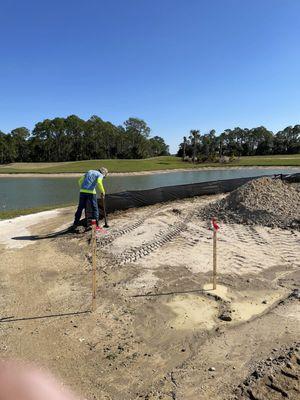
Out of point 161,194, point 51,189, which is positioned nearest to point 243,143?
point 51,189

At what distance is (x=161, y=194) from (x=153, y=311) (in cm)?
1076

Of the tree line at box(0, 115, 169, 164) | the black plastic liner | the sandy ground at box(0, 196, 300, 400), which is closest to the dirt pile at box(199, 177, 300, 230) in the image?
the sandy ground at box(0, 196, 300, 400)

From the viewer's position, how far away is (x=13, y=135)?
352 ft

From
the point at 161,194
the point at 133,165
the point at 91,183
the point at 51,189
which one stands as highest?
the point at 91,183

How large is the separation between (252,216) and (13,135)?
347 feet

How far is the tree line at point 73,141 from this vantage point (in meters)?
105

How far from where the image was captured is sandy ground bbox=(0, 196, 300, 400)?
4.16m

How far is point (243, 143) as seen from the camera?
114875 millimetres

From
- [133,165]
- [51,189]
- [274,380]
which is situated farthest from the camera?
[133,165]

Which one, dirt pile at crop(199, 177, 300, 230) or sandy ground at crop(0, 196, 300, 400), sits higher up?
dirt pile at crop(199, 177, 300, 230)

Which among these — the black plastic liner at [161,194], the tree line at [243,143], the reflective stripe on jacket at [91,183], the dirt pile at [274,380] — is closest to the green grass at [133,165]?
the tree line at [243,143]

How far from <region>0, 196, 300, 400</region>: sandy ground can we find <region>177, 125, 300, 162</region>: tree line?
85422 millimetres

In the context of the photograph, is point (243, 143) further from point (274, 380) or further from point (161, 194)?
point (274, 380)

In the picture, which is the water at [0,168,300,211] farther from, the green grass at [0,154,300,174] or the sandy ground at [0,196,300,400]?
the green grass at [0,154,300,174]
